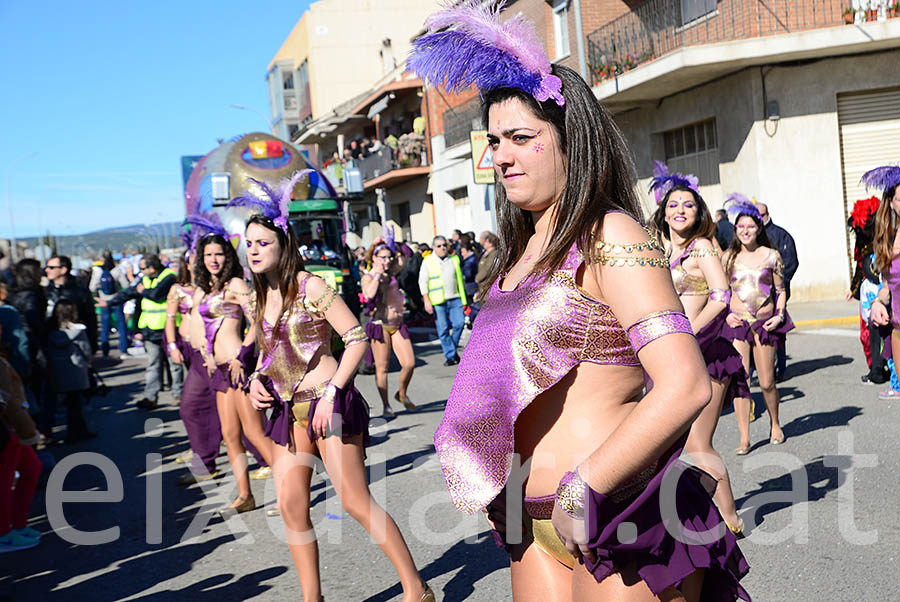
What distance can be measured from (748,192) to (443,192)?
17813mm

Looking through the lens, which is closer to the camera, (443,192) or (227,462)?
(227,462)

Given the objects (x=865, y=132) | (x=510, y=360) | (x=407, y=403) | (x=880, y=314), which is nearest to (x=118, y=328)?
(x=407, y=403)

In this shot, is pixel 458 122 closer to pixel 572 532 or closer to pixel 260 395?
pixel 260 395

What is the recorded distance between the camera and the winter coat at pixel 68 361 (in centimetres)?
1028

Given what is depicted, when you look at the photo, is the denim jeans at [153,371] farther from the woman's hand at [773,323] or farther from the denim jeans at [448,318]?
the woman's hand at [773,323]

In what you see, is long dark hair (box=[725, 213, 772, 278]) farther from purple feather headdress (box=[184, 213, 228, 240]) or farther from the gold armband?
the gold armband

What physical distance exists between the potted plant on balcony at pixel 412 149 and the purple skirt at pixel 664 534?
33.5m

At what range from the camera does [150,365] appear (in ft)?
43.5

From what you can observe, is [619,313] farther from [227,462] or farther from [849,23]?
[849,23]

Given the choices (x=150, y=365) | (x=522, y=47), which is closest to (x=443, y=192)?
(x=150, y=365)

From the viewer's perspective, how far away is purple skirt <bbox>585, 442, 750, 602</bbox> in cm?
205

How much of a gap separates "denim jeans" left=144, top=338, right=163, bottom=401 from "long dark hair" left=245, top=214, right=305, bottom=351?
880 centimetres

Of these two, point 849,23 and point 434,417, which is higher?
point 849,23

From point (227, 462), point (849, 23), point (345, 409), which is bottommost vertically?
point (227, 462)
